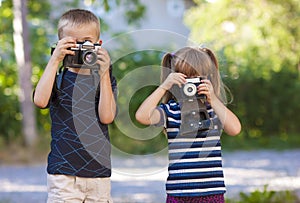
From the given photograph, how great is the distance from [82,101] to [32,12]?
7.59 metres

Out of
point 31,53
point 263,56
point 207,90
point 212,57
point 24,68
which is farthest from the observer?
→ point 263,56

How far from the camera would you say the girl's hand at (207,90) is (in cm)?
308

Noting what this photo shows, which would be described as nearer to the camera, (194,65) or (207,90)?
→ (207,90)

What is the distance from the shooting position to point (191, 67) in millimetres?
3213

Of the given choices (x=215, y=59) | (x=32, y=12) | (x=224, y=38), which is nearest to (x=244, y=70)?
(x=224, y=38)

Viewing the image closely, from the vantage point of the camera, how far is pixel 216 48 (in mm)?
9711

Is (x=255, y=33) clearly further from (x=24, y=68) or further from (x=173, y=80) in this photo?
(x=173, y=80)

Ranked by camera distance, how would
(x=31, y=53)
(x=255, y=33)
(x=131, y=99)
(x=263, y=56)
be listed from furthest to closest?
(x=263, y=56) < (x=255, y=33) < (x=31, y=53) < (x=131, y=99)

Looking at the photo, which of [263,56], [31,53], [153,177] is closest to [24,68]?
[31,53]

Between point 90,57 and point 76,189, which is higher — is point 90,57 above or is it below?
above

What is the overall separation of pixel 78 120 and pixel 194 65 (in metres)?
0.62

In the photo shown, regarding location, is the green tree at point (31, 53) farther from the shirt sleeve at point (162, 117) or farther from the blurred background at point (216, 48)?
the shirt sleeve at point (162, 117)

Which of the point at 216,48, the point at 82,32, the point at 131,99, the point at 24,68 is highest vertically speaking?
the point at 216,48

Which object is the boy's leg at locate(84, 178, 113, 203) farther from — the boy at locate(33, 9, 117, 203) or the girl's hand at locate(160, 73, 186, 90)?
the girl's hand at locate(160, 73, 186, 90)
